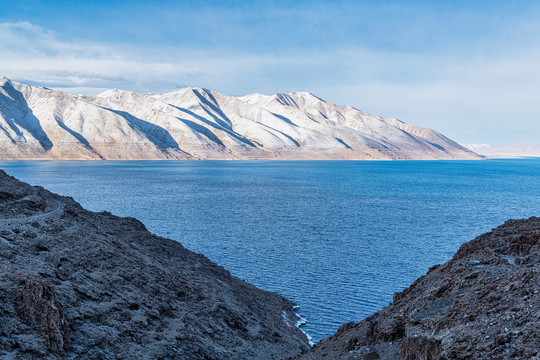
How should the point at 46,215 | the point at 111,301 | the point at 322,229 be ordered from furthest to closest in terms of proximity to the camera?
1. the point at 322,229
2. the point at 46,215
3. the point at 111,301

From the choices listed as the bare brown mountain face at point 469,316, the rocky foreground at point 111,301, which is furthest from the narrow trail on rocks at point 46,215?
the bare brown mountain face at point 469,316

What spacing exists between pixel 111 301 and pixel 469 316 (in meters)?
14.6

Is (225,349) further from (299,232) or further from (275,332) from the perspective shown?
(299,232)

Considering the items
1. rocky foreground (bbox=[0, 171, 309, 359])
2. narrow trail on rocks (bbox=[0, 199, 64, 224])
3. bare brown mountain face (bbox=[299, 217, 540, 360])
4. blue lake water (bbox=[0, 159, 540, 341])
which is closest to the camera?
bare brown mountain face (bbox=[299, 217, 540, 360])

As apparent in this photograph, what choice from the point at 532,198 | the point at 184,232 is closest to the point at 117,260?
the point at 184,232

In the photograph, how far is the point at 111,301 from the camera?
19609 millimetres

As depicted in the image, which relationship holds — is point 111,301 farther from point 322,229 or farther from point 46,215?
point 322,229

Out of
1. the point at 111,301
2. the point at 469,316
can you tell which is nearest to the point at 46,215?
the point at 111,301

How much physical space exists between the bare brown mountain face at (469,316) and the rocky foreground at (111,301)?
5.63 m

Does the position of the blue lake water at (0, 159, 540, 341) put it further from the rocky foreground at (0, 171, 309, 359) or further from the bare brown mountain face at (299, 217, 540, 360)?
the bare brown mountain face at (299, 217, 540, 360)

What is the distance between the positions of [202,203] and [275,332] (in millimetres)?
57998

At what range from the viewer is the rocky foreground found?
15.3 m

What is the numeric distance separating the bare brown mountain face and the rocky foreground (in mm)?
5632

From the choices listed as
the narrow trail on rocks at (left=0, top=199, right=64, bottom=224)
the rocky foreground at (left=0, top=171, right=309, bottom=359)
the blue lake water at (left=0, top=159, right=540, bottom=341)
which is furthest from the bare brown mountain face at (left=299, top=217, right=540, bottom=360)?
the narrow trail on rocks at (left=0, top=199, right=64, bottom=224)
